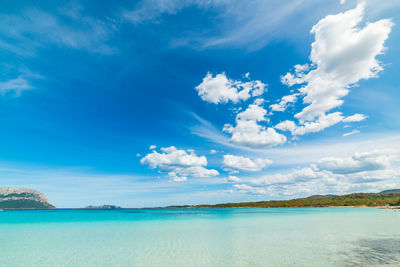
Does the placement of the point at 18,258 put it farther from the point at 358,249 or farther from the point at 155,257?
the point at 358,249

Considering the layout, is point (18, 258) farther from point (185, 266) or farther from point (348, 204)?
point (348, 204)

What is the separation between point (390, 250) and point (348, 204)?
197 m

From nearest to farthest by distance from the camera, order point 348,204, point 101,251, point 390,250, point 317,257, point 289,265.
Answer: point 289,265 < point 317,257 < point 390,250 < point 101,251 < point 348,204

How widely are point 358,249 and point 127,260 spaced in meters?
20.1

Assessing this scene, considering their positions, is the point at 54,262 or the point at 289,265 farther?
the point at 54,262

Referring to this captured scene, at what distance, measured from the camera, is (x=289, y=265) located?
1505 cm

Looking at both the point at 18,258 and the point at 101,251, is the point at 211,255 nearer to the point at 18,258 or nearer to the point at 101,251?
the point at 101,251

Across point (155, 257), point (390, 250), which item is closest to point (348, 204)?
point (390, 250)

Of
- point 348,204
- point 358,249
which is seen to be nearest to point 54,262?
→ point 358,249

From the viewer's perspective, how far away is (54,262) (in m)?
17.5

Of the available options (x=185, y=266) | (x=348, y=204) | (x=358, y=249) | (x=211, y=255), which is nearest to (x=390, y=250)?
(x=358, y=249)

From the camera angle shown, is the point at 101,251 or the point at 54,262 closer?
the point at 54,262

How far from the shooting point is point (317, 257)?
16.9 metres

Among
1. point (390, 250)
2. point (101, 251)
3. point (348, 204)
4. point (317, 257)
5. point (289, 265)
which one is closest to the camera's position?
point (289, 265)
